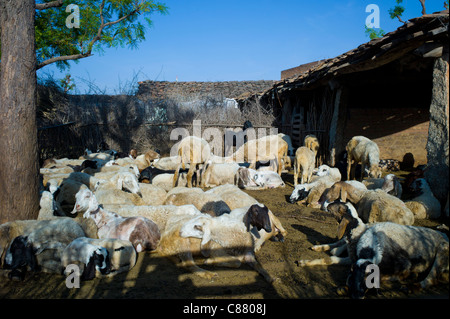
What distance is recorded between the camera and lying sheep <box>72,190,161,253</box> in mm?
4367

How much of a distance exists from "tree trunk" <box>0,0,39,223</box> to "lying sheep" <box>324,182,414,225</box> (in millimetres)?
5552

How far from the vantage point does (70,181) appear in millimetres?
6867

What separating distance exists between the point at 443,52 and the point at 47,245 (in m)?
7.58

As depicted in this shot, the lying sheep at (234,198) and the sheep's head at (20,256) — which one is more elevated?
the lying sheep at (234,198)

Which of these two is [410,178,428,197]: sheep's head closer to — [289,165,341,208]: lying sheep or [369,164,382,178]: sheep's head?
[289,165,341,208]: lying sheep

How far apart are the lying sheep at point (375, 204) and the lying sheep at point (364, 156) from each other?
100 inches

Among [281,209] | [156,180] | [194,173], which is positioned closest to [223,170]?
[194,173]

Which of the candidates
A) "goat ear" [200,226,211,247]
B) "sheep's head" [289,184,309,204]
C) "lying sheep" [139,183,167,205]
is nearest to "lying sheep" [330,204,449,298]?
"goat ear" [200,226,211,247]

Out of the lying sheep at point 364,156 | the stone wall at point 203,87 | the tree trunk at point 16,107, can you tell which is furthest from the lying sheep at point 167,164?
the stone wall at point 203,87

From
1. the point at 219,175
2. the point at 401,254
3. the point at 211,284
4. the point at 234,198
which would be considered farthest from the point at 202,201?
the point at 219,175

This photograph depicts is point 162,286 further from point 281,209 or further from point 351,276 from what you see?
point 281,209

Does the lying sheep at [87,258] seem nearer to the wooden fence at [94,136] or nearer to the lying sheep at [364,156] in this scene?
the lying sheep at [364,156]

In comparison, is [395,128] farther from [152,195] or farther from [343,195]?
[152,195]

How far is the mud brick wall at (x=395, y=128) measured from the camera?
12.1m
